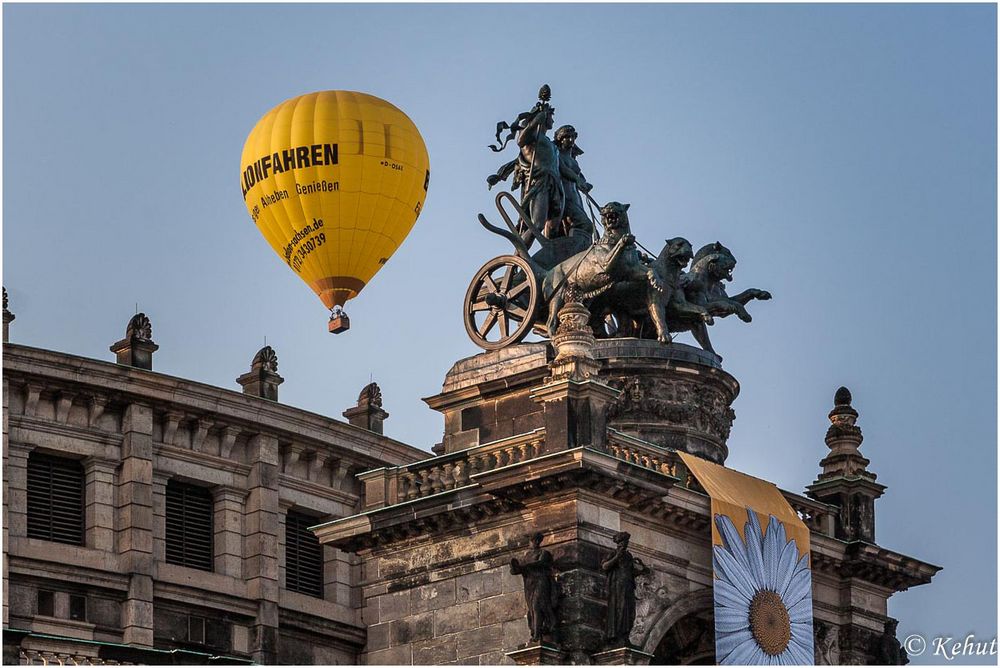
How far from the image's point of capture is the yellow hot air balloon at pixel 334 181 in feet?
225

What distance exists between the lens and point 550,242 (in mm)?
60188

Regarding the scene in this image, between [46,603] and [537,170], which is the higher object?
[537,170]

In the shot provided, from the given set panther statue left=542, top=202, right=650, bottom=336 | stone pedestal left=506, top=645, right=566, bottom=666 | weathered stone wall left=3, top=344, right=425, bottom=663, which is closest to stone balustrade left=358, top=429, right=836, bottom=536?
panther statue left=542, top=202, right=650, bottom=336

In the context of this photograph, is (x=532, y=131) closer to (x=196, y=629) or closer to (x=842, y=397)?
(x=842, y=397)

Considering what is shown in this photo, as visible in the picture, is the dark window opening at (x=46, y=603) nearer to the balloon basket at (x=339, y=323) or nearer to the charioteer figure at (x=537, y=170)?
the balloon basket at (x=339, y=323)

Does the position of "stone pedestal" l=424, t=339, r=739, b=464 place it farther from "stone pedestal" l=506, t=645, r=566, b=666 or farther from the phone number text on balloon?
the phone number text on balloon

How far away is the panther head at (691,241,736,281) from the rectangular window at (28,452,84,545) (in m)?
24.5

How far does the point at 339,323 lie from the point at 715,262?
13.3 m

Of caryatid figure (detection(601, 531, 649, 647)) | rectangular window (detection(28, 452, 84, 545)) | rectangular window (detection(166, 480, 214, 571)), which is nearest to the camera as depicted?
caryatid figure (detection(601, 531, 649, 647))

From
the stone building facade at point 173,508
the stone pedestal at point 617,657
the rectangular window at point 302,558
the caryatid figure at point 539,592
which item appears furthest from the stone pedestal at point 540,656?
the rectangular window at point 302,558

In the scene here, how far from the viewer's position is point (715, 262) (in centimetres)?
5991

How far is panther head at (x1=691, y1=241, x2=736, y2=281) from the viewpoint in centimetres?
5991

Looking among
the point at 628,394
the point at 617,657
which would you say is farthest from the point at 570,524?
the point at 628,394

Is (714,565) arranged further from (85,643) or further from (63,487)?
(63,487)
